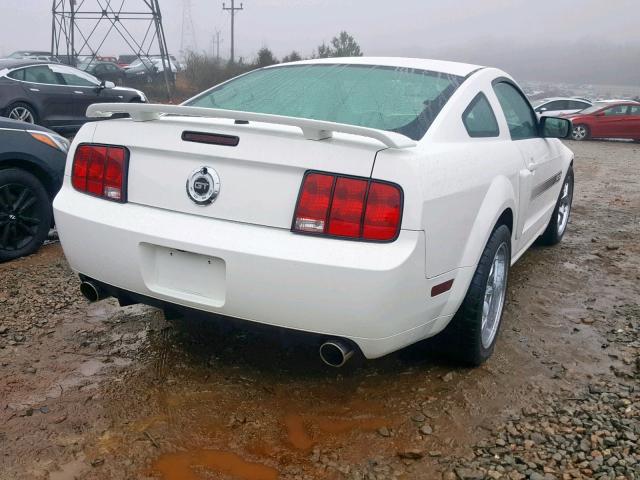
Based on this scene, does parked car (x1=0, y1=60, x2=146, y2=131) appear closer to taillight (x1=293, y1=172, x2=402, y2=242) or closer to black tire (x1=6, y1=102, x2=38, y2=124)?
black tire (x1=6, y1=102, x2=38, y2=124)

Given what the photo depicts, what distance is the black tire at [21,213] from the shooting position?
14.6 feet

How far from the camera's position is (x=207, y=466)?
2.25 metres

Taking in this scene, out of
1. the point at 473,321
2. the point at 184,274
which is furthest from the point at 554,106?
the point at 184,274

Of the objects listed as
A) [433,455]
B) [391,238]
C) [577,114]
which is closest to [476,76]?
[391,238]

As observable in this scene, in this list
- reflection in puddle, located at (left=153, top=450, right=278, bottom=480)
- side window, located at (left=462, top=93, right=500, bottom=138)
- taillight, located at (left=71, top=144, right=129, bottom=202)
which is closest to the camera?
reflection in puddle, located at (left=153, top=450, right=278, bottom=480)

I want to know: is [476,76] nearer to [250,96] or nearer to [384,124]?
[384,124]

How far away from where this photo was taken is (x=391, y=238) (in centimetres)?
229

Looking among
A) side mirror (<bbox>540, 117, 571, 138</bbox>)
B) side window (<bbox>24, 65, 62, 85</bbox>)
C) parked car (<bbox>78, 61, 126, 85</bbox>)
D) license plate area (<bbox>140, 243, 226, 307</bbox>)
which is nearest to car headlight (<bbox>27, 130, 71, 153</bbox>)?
license plate area (<bbox>140, 243, 226, 307</bbox>)

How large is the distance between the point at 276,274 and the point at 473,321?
104cm

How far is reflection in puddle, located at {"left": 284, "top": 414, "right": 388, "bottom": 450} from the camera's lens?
2451mm

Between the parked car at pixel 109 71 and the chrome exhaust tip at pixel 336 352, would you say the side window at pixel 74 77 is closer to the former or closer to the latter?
the chrome exhaust tip at pixel 336 352

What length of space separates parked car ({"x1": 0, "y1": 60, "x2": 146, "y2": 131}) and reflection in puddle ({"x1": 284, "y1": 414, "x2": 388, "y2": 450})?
991 centimetres

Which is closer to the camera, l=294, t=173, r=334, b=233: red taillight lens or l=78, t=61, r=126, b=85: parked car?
l=294, t=173, r=334, b=233: red taillight lens

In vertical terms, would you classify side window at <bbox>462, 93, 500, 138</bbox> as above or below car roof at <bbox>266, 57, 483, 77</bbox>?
below
